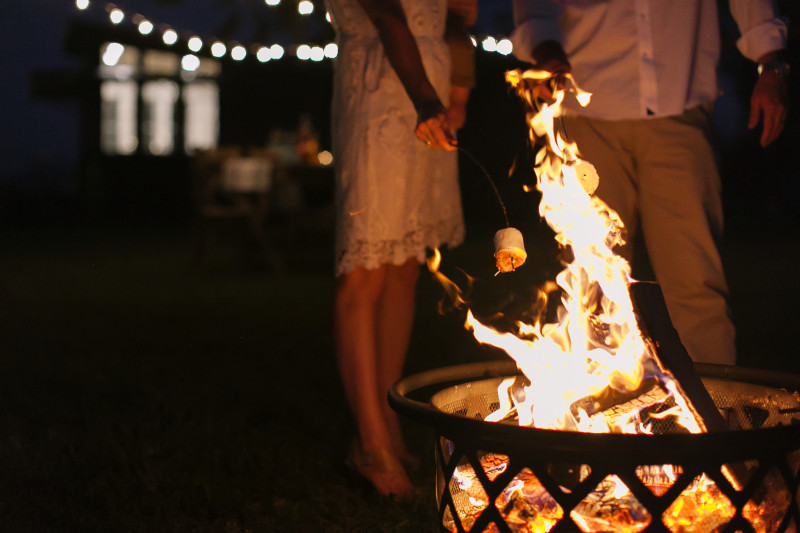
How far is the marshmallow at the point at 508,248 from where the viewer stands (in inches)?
74.6

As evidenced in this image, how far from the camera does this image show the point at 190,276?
325 inches

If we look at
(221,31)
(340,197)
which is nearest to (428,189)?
(340,197)

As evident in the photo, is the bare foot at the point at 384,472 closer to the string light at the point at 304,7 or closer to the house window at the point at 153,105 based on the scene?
the string light at the point at 304,7

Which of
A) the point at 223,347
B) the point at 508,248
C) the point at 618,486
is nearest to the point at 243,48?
the point at 223,347

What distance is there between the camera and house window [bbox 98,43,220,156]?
60.0ft

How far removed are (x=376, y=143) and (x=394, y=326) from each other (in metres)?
0.63

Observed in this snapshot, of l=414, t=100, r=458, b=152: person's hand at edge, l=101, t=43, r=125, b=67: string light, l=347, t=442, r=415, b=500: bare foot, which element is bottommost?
l=347, t=442, r=415, b=500: bare foot

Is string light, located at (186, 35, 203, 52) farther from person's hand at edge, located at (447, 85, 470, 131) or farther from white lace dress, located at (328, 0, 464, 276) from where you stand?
white lace dress, located at (328, 0, 464, 276)

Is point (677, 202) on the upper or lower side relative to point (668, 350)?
upper

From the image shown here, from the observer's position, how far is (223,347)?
495cm

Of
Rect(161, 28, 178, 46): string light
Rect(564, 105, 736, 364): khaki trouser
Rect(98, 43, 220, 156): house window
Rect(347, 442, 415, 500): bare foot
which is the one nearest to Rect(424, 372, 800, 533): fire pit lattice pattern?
Rect(564, 105, 736, 364): khaki trouser

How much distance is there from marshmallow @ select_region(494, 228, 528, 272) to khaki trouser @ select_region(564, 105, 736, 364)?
2.46 feet

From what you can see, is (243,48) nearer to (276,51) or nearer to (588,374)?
(276,51)

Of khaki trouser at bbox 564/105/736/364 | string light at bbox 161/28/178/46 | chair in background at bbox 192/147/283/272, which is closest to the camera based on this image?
khaki trouser at bbox 564/105/736/364
